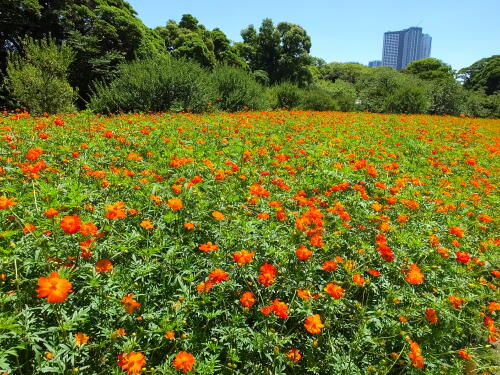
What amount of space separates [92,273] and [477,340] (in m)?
2.76

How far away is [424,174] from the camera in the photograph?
4871mm

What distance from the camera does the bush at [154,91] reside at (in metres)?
10.5

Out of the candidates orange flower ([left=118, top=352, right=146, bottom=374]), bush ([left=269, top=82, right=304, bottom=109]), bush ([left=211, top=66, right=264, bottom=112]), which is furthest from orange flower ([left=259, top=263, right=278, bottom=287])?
bush ([left=269, top=82, right=304, bottom=109])

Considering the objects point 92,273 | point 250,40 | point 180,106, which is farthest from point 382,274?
point 250,40

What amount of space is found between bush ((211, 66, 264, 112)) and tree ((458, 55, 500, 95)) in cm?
3254

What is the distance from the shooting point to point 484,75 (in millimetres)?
37188

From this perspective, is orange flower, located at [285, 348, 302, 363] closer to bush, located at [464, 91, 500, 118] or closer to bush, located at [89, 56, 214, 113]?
bush, located at [89, 56, 214, 113]

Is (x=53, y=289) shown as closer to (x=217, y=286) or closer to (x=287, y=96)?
(x=217, y=286)

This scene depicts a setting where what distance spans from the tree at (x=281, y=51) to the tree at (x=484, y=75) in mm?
20005

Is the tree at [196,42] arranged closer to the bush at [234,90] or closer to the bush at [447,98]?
the bush at [234,90]

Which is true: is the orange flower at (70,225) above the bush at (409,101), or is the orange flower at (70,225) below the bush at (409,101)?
below

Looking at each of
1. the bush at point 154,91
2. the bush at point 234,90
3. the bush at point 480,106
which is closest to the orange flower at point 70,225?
the bush at point 154,91

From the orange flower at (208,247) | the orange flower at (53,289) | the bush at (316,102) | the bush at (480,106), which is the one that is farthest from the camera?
the bush at (480,106)

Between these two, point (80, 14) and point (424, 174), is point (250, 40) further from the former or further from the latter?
point (424, 174)
